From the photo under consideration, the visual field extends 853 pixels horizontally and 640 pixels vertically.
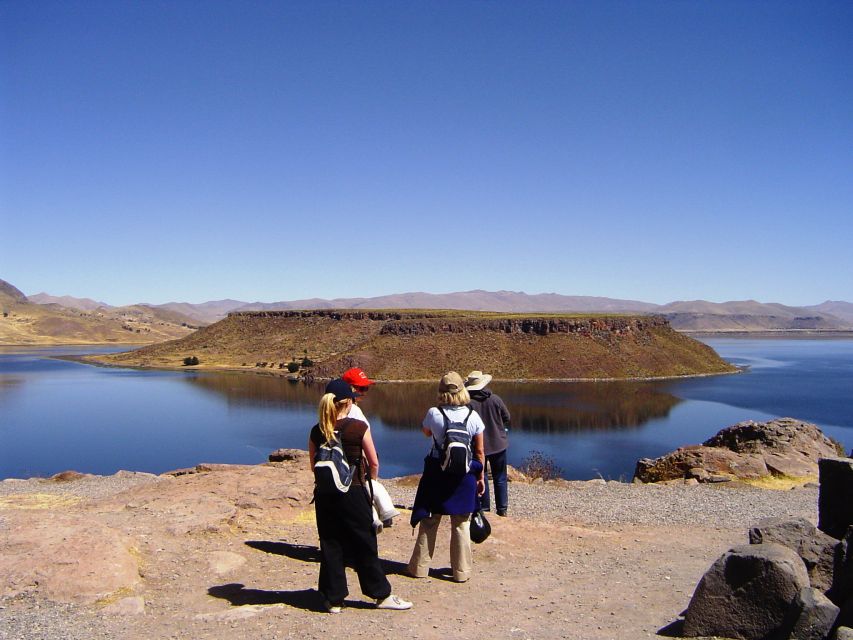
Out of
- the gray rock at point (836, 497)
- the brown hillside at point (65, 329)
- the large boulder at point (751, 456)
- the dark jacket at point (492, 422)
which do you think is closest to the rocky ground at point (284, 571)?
the dark jacket at point (492, 422)

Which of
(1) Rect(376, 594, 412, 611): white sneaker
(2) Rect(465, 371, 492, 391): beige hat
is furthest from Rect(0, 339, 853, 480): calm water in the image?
(1) Rect(376, 594, 412, 611): white sneaker

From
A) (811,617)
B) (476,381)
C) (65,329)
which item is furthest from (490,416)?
(65,329)

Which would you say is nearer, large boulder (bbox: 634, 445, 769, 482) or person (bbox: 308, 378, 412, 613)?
person (bbox: 308, 378, 412, 613)

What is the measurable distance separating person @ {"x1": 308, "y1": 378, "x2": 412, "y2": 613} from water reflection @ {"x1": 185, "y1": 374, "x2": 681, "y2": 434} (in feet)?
124

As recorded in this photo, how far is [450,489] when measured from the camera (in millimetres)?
7371

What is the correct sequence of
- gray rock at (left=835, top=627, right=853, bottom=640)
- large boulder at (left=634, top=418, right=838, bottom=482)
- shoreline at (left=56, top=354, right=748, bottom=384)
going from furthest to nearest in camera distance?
shoreline at (left=56, top=354, right=748, bottom=384)
large boulder at (left=634, top=418, right=838, bottom=482)
gray rock at (left=835, top=627, right=853, bottom=640)

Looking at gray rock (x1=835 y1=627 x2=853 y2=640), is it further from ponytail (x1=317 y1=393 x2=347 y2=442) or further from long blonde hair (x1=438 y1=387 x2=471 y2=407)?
ponytail (x1=317 y1=393 x2=347 y2=442)

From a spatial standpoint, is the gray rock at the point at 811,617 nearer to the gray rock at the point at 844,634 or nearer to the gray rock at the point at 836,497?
the gray rock at the point at 844,634

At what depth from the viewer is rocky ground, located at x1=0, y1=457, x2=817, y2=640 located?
636cm

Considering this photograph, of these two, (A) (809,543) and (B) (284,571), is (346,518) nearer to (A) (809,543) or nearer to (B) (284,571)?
(B) (284,571)

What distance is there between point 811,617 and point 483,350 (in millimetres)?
80858

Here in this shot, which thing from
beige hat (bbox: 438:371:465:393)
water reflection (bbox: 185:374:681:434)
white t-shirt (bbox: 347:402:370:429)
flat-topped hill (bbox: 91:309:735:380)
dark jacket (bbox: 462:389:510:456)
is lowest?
water reflection (bbox: 185:374:681:434)

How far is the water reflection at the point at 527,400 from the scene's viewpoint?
159ft

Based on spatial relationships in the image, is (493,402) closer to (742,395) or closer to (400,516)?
(400,516)
